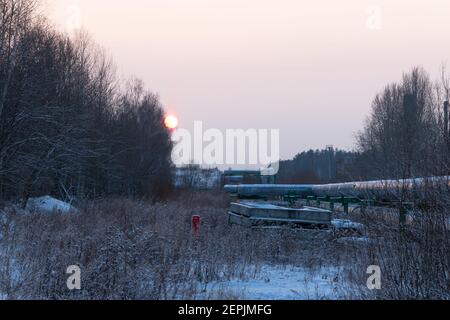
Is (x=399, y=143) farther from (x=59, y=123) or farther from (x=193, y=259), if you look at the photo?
(x=59, y=123)

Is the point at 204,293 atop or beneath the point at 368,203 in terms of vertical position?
beneath

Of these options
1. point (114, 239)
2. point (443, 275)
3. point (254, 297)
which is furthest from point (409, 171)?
point (114, 239)

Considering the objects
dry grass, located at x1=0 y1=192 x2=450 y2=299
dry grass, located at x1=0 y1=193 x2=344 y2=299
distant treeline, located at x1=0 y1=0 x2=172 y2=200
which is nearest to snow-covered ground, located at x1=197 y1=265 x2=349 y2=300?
dry grass, located at x1=0 y1=192 x2=450 y2=299

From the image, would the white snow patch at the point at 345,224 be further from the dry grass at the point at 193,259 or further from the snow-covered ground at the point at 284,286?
the snow-covered ground at the point at 284,286

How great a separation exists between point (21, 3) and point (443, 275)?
2220 centimetres

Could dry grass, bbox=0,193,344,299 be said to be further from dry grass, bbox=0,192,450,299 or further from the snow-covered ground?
the snow-covered ground

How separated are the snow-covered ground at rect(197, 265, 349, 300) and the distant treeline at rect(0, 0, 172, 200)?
51.2 ft

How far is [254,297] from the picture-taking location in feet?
24.1

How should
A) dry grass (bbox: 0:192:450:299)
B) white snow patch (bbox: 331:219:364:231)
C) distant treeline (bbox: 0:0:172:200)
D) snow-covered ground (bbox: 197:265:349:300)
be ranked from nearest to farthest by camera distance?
dry grass (bbox: 0:192:450:299)
snow-covered ground (bbox: 197:265:349:300)
white snow patch (bbox: 331:219:364:231)
distant treeline (bbox: 0:0:172:200)

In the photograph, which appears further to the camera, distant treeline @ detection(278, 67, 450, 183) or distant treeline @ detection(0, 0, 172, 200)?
distant treeline @ detection(0, 0, 172, 200)

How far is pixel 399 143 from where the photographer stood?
804cm

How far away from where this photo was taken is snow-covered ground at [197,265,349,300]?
7.23 meters

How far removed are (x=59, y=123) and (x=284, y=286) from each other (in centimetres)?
1986

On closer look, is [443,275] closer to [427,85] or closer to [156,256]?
[156,256]
